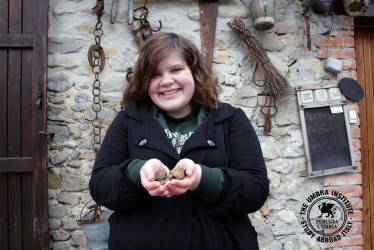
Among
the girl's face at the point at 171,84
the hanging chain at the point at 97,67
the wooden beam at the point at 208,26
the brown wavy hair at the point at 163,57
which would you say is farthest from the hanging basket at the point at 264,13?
the girl's face at the point at 171,84

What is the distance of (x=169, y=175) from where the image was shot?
3.15 ft

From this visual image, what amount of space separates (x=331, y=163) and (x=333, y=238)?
0.56 metres

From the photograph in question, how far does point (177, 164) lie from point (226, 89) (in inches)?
63.7

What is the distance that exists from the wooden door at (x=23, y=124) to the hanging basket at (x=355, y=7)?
218cm

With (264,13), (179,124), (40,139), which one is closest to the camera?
(179,124)

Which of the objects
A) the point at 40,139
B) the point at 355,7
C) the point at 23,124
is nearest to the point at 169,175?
the point at 40,139

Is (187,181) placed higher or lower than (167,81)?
lower

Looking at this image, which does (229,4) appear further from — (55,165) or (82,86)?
(55,165)

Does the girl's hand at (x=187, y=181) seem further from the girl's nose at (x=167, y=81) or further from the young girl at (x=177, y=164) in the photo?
the girl's nose at (x=167, y=81)

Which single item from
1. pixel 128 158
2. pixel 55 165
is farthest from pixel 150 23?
pixel 128 158

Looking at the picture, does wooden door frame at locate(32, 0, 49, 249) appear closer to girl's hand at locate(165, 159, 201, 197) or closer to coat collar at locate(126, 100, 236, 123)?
coat collar at locate(126, 100, 236, 123)

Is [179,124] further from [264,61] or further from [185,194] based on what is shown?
[264,61]

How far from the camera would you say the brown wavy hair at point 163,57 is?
3.82ft

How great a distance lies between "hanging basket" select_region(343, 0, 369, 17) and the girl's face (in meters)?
1.97
